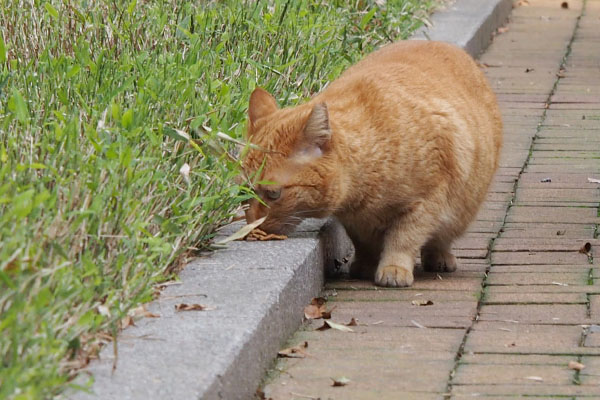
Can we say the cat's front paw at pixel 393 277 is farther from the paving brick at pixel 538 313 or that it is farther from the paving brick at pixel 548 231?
the paving brick at pixel 548 231

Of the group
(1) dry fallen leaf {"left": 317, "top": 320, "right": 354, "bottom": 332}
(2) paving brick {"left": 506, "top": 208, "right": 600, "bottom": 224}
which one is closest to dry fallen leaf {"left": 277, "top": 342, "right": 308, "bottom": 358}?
(1) dry fallen leaf {"left": 317, "top": 320, "right": 354, "bottom": 332}

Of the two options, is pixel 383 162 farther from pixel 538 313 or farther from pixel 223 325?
pixel 223 325

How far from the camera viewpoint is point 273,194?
4.66 metres

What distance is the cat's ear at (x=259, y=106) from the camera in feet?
16.2

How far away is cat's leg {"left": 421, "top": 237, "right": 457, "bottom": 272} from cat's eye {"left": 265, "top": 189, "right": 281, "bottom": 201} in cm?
77

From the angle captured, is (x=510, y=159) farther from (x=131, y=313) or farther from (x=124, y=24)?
(x=131, y=313)

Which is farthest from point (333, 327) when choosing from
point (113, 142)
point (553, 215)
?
point (553, 215)

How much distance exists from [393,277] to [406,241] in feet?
0.54

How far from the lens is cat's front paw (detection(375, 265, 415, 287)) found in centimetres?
488

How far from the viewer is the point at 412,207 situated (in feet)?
16.2

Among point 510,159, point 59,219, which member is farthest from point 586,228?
point 59,219

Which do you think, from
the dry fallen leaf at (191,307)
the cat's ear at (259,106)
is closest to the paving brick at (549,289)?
the cat's ear at (259,106)

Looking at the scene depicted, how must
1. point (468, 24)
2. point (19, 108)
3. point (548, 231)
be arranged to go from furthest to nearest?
1. point (468, 24)
2. point (548, 231)
3. point (19, 108)

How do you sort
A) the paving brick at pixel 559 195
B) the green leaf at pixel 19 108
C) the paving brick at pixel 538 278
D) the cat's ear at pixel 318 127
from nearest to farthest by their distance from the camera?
the green leaf at pixel 19 108 < the cat's ear at pixel 318 127 < the paving brick at pixel 538 278 < the paving brick at pixel 559 195
